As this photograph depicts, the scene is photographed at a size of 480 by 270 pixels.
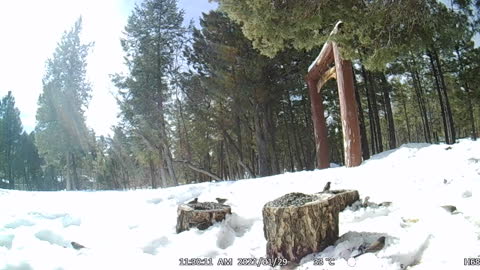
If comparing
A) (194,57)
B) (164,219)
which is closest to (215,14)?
(194,57)

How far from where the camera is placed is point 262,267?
3.73 m

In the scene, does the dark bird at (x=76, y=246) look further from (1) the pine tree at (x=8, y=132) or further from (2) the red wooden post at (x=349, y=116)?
(1) the pine tree at (x=8, y=132)

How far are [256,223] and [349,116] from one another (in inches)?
180

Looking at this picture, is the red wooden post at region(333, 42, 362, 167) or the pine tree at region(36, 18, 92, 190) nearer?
the red wooden post at region(333, 42, 362, 167)

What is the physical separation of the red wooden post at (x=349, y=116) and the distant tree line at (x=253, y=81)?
3.71 ft

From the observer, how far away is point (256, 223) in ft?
17.0

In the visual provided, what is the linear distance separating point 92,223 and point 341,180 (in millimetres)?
4457

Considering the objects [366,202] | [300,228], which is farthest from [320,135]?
[300,228]

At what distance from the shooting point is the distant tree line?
609cm

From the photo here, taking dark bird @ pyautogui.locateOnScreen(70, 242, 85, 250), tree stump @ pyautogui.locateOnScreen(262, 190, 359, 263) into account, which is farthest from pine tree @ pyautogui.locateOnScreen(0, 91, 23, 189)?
tree stump @ pyautogui.locateOnScreen(262, 190, 359, 263)

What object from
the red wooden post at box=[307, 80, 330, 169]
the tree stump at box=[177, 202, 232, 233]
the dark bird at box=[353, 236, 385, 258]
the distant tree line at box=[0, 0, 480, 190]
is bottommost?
the dark bird at box=[353, 236, 385, 258]

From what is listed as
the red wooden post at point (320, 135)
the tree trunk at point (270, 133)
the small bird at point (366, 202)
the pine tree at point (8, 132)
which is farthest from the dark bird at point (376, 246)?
the pine tree at point (8, 132)

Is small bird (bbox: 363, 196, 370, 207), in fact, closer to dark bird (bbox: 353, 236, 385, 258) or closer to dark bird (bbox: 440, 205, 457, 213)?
dark bird (bbox: 440, 205, 457, 213)

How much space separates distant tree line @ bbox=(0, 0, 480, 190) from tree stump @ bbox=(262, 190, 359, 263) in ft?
11.2
